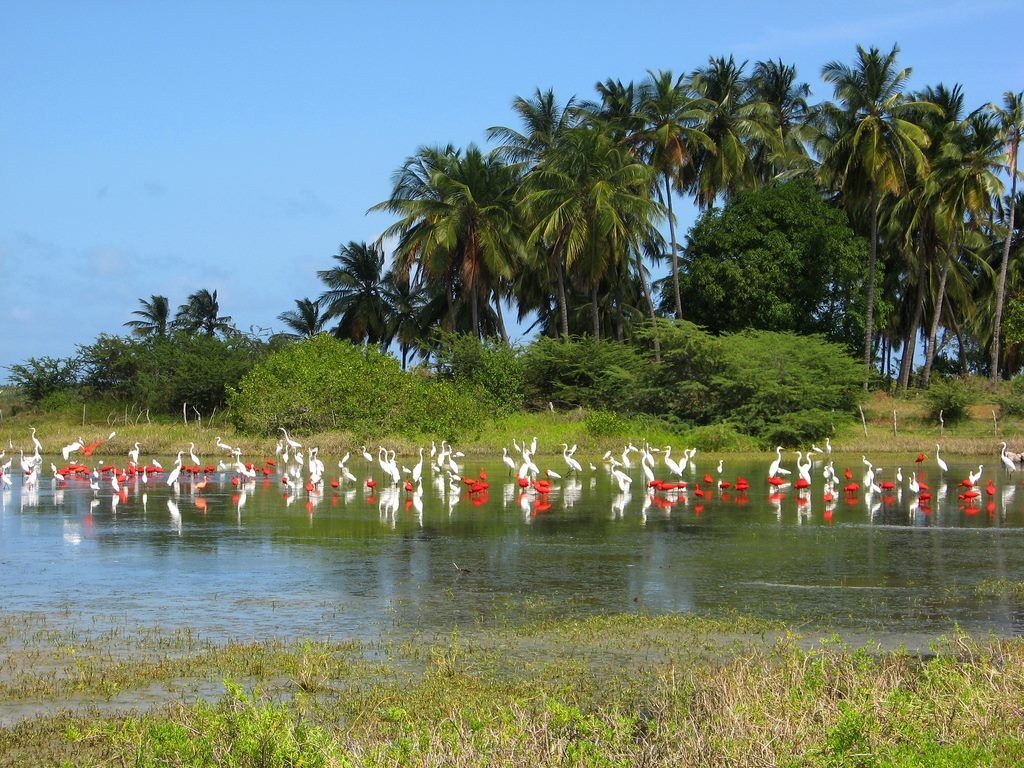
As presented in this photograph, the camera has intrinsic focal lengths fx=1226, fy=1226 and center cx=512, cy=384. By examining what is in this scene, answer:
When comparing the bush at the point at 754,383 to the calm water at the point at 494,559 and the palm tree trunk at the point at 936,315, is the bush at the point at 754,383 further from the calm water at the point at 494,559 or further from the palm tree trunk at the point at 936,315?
the calm water at the point at 494,559

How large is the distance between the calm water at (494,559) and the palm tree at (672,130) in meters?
24.7

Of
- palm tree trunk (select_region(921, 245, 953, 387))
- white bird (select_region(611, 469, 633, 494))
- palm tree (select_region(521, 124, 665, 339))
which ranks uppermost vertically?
palm tree (select_region(521, 124, 665, 339))

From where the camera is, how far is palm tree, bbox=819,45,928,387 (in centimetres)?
4472

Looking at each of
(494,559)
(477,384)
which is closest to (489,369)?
(477,384)

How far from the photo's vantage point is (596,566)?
15125mm

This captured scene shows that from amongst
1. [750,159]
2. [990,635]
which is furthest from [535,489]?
[750,159]

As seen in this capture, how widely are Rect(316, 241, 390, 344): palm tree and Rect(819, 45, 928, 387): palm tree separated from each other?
953 inches

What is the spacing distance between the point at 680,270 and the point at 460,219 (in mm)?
11037

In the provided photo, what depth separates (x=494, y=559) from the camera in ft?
51.5

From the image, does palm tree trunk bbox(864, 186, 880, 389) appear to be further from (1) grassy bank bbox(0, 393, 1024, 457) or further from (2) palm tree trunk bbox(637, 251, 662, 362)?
(2) palm tree trunk bbox(637, 251, 662, 362)

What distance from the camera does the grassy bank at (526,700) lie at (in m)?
6.82

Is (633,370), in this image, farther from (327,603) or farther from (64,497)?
(327,603)

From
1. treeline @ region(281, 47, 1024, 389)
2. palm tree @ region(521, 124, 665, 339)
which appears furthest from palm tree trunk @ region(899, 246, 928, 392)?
palm tree @ region(521, 124, 665, 339)

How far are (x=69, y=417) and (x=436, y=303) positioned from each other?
18.4 meters
